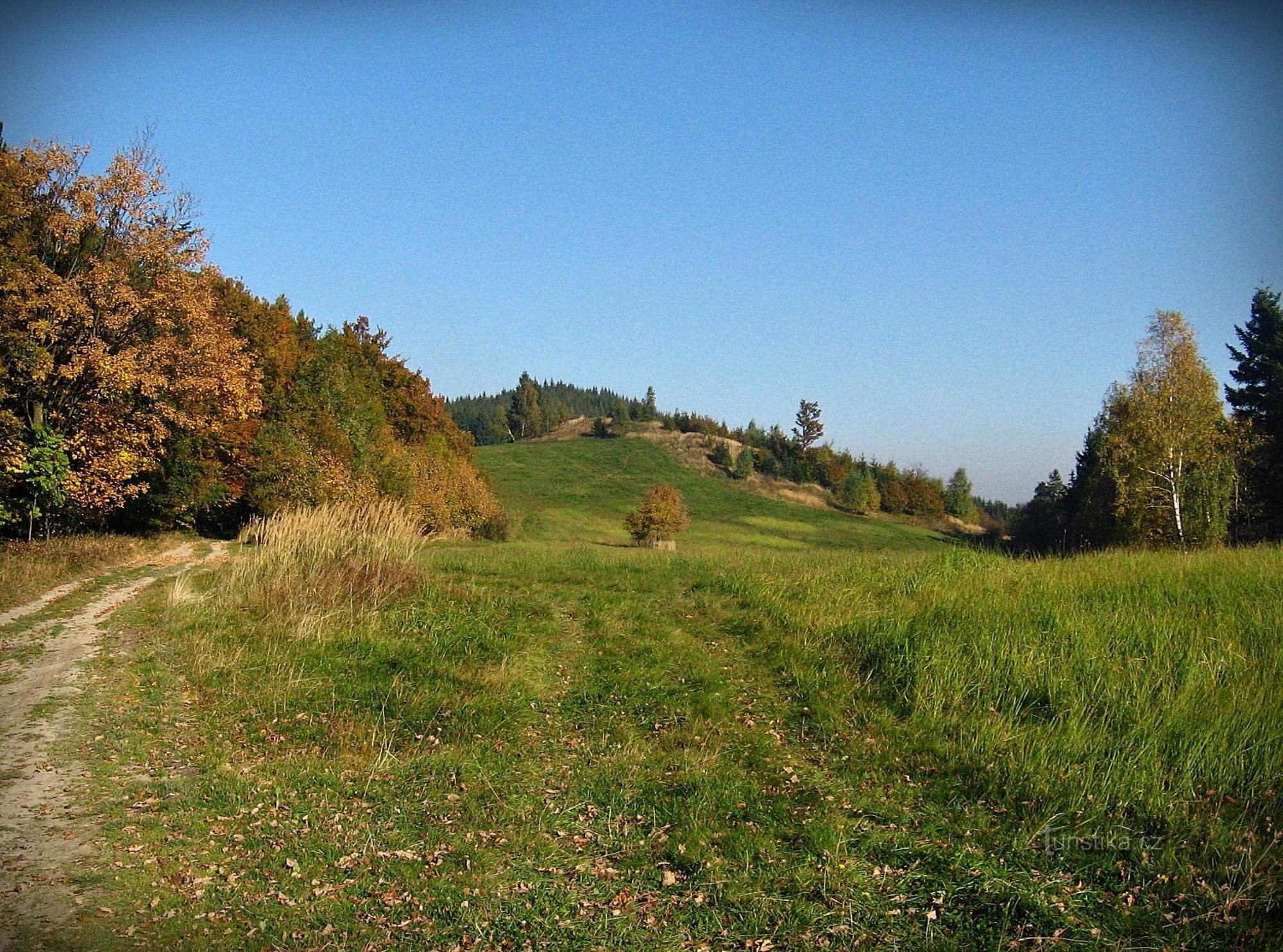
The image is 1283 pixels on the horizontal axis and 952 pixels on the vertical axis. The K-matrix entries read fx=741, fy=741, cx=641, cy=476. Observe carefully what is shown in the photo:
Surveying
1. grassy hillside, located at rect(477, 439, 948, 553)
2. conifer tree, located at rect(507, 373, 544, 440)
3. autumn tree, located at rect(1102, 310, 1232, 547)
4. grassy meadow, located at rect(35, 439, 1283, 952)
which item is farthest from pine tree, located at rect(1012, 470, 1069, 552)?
conifer tree, located at rect(507, 373, 544, 440)

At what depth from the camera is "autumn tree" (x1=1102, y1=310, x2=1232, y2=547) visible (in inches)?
1197

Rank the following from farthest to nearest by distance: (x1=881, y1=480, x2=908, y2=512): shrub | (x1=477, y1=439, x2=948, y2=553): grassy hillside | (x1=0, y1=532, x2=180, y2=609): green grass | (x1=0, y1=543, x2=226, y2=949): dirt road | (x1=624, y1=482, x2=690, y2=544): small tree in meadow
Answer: (x1=881, y1=480, x2=908, y2=512): shrub < (x1=477, y1=439, x2=948, y2=553): grassy hillside < (x1=624, y1=482, x2=690, y2=544): small tree in meadow < (x1=0, y1=532, x2=180, y2=609): green grass < (x1=0, y1=543, x2=226, y2=949): dirt road

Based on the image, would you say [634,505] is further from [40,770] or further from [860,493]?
[40,770]

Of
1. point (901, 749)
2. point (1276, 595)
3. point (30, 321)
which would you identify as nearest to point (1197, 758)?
point (901, 749)

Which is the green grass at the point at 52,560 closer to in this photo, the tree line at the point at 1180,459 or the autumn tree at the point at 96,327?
the autumn tree at the point at 96,327

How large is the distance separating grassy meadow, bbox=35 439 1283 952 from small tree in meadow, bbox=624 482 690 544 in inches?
1446

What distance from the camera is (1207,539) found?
2472 centimetres

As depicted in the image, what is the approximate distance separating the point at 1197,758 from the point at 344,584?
12.7 m

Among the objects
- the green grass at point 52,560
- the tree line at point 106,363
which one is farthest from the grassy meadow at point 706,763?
the tree line at point 106,363

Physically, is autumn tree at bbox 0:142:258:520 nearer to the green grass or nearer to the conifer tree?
the green grass

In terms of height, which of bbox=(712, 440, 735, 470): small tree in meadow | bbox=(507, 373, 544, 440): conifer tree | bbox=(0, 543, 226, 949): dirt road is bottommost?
bbox=(0, 543, 226, 949): dirt road

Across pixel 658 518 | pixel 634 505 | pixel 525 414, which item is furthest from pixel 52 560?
pixel 525 414

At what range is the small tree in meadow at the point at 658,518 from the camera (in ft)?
168

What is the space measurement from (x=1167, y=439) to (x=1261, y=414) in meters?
18.1
